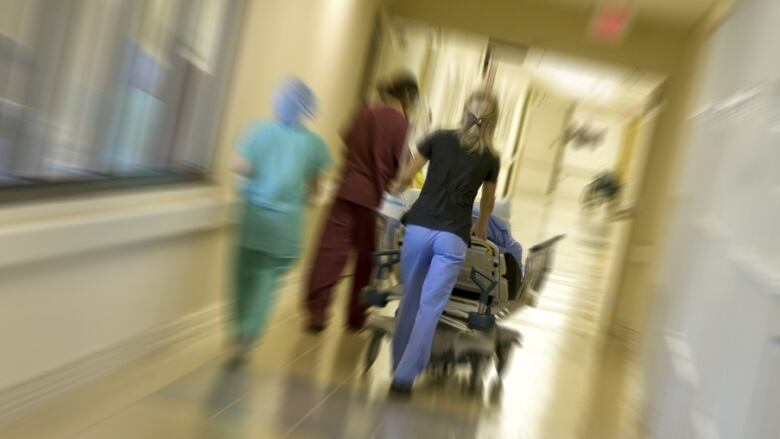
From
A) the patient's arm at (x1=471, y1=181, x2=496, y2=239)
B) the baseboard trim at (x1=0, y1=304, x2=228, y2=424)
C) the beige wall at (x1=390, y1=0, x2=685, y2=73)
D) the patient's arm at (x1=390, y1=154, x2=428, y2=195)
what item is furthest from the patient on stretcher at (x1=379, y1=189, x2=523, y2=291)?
the beige wall at (x1=390, y1=0, x2=685, y2=73)

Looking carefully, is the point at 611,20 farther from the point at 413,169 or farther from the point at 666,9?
the point at 413,169

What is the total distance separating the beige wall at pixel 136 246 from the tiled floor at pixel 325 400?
0.73 feet

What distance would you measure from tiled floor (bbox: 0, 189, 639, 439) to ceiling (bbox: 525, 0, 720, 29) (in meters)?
2.52

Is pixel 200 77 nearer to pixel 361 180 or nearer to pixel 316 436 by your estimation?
pixel 361 180

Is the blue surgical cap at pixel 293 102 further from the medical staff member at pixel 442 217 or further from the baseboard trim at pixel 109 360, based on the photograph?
the baseboard trim at pixel 109 360

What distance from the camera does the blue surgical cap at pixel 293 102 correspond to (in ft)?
12.8

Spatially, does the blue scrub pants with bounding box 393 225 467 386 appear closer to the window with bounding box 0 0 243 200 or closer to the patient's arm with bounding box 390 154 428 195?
the patient's arm with bounding box 390 154 428 195

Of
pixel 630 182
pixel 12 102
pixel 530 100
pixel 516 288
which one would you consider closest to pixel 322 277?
pixel 516 288

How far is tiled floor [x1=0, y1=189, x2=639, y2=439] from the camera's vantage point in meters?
3.05

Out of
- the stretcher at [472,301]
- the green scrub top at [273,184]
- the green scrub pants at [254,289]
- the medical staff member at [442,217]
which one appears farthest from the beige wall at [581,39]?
the green scrub pants at [254,289]

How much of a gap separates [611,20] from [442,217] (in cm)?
340

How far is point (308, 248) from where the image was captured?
6.18 m

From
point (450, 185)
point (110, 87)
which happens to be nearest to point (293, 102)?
point (450, 185)

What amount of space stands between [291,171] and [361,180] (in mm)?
1108
